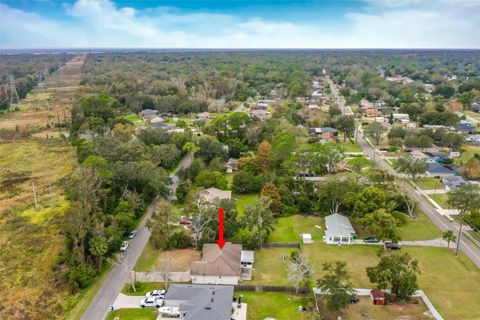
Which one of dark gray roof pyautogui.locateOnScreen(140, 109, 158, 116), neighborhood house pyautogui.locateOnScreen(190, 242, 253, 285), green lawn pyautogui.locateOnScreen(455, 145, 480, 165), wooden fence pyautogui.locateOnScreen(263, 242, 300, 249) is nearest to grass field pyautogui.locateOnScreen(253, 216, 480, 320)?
wooden fence pyautogui.locateOnScreen(263, 242, 300, 249)

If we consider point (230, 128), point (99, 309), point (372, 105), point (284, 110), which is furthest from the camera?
point (372, 105)

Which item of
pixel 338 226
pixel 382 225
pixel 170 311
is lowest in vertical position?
pixel 170 311

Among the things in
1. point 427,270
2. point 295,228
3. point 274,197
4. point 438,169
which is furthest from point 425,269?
point 438,169

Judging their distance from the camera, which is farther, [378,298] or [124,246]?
[124,246]

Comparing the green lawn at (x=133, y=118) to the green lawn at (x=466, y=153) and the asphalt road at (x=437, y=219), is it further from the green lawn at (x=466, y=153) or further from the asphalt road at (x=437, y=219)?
the green lawn at (x=466, y=153)

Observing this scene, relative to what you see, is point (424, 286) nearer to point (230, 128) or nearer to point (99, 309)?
point (99, 309)

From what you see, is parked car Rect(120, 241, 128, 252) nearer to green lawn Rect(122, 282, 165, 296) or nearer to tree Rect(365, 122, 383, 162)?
green lawn Rect(122, 282, 165, 296)

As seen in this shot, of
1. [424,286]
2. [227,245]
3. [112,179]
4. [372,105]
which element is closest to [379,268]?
[424,286]

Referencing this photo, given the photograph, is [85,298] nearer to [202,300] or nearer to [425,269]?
[202,300]
